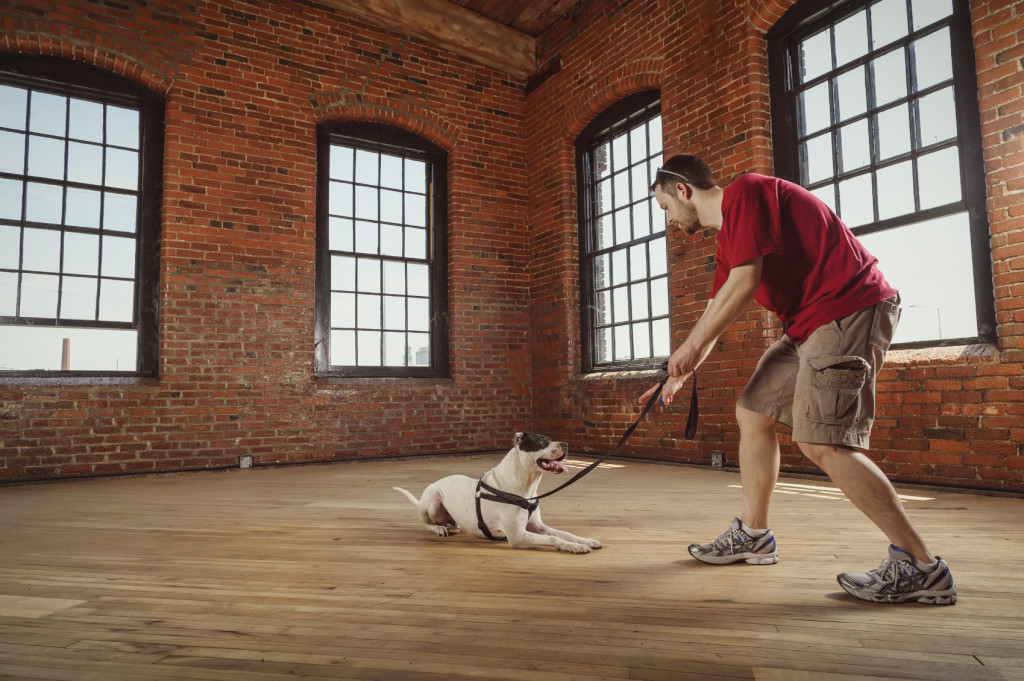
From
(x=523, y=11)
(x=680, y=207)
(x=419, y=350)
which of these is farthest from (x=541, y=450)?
(x=523, y=11)

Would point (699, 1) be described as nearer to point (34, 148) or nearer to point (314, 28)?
point (314, 28)

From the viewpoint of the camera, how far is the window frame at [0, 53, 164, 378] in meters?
5.03

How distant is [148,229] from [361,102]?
2.39 meters

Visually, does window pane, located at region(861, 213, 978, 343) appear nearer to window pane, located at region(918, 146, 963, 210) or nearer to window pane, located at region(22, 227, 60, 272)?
window pane, located at region(918, 146, 963, 210)

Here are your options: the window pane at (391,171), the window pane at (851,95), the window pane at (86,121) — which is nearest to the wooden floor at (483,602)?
the window pane at (851,95)

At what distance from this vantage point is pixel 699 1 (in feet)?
17.4

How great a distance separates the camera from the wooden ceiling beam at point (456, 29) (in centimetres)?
629

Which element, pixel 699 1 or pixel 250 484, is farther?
pixel 699 1

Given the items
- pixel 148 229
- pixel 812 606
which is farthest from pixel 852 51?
pixel 148 229

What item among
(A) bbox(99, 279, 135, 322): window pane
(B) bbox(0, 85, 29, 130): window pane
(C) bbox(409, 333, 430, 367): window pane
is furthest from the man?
(B) bbox(0, 85, 29, 130): window pane

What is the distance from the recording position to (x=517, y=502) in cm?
240

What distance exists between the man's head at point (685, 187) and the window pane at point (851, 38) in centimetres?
325

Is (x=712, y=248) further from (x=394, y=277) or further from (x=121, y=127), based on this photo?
(x=121, y=127)

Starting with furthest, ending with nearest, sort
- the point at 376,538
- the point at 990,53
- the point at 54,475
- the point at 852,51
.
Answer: the point at 54,475, the point at 852,51, the point at 990,53, the point at 376,538
